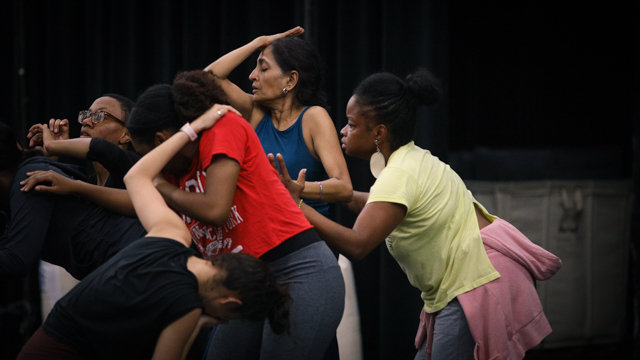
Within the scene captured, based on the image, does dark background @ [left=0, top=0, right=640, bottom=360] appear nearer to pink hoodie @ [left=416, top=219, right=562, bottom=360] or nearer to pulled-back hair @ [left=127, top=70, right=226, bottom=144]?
pink hoodie @ [left=416, top=219, right=562, bottom=360]

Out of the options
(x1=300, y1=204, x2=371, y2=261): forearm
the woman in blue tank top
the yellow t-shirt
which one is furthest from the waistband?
the woman in blue tank top

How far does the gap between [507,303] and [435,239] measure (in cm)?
30

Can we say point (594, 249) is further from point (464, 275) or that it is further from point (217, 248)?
point (217, 248)

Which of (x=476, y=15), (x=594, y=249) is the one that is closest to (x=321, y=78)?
(x=476, y=15)

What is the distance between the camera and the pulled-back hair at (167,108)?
1607mm

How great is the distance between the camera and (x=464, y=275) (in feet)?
6.11

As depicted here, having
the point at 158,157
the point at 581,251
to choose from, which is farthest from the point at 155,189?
the point at 581,251

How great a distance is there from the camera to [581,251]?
345 centimetres

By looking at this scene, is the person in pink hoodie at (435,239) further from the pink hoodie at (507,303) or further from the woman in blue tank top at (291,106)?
the woman in blue tank top at (291,106)

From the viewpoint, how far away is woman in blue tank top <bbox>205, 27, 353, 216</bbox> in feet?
6.83

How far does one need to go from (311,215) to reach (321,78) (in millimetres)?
Result: 669

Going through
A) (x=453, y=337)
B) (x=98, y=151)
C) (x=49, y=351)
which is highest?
(x=98, y=151)

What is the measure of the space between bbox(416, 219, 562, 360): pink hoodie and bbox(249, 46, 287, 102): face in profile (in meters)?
0.88

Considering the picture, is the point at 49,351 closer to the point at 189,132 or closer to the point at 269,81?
the point at 189,132
